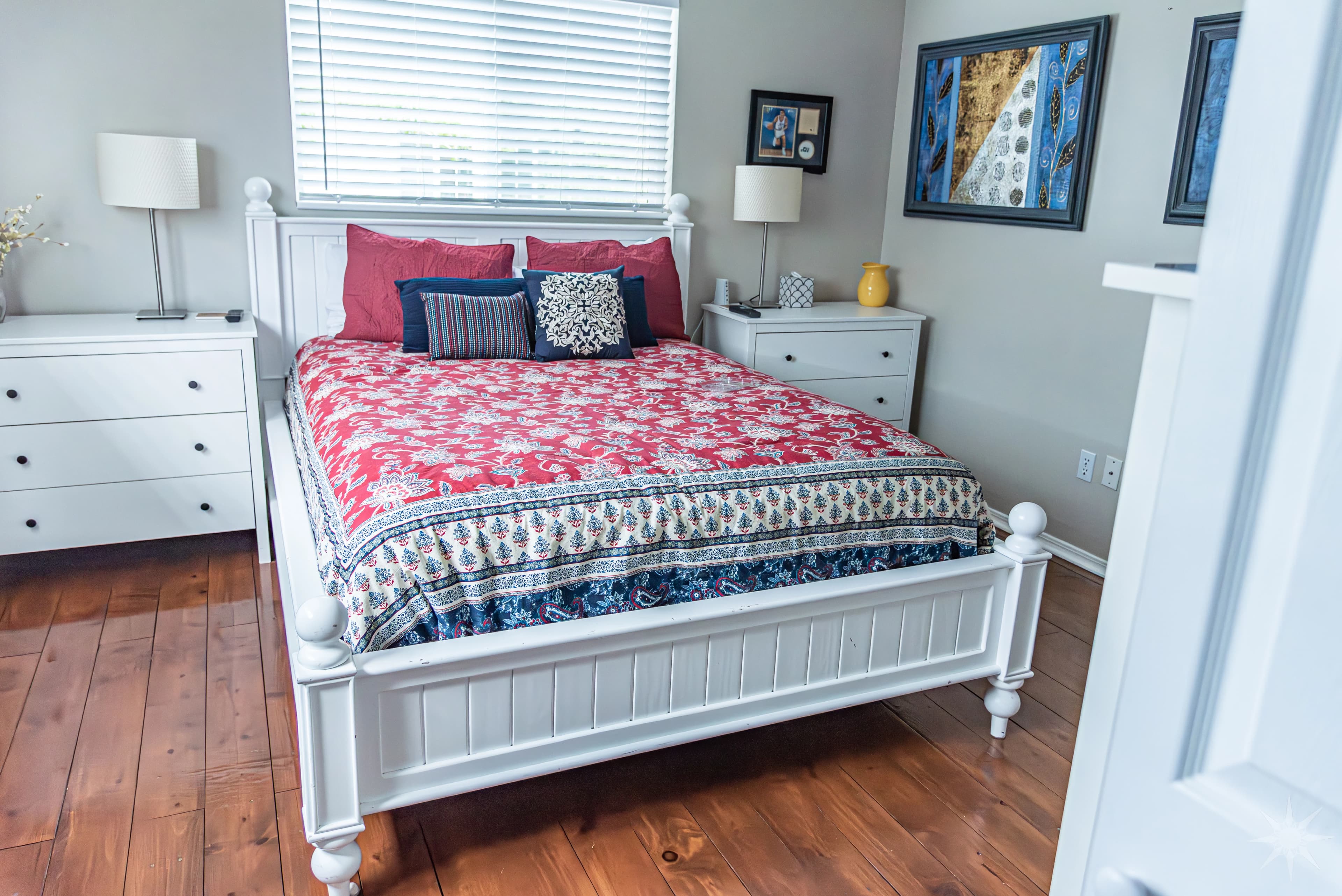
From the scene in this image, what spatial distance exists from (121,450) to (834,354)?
8.53 feet

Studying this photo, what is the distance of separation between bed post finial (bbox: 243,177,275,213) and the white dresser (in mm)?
452

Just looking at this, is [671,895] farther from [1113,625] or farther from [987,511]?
[1113,625]

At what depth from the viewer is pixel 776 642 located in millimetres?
1999

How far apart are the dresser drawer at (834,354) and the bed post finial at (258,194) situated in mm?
Result: 1860

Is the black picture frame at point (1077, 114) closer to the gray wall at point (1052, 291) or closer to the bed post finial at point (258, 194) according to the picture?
the gray wall at point (1052, 291)

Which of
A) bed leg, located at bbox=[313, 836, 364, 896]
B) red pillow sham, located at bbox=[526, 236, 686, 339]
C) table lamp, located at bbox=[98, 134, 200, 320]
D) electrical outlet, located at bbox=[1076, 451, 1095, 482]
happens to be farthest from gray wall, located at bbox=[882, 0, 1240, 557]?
table lamp, located at bbox=[98, 134, 200, 320]

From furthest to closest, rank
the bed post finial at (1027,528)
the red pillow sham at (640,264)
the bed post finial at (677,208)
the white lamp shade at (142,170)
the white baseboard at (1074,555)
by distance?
the bed post finial at (677,208), the red pillow sham at (640,264), the white baseboard at (1074,555), the white lamp shade at (142,170), the bed post finial at (1027,528)

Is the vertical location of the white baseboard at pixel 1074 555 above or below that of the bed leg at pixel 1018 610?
below

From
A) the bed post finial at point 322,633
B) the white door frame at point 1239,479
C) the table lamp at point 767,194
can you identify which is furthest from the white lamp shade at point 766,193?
the white door frame at point 1239,479

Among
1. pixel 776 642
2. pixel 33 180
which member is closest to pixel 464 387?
pixel 776 642

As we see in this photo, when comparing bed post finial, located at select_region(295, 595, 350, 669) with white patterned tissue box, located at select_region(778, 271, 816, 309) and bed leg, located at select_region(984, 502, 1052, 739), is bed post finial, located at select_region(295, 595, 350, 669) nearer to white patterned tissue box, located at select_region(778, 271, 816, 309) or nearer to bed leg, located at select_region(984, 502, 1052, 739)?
bed leg, located at select_region(984, 502, 1052, 739)

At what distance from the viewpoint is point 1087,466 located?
131 inches

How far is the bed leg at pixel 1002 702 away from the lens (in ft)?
7.48

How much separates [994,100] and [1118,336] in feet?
3.59
